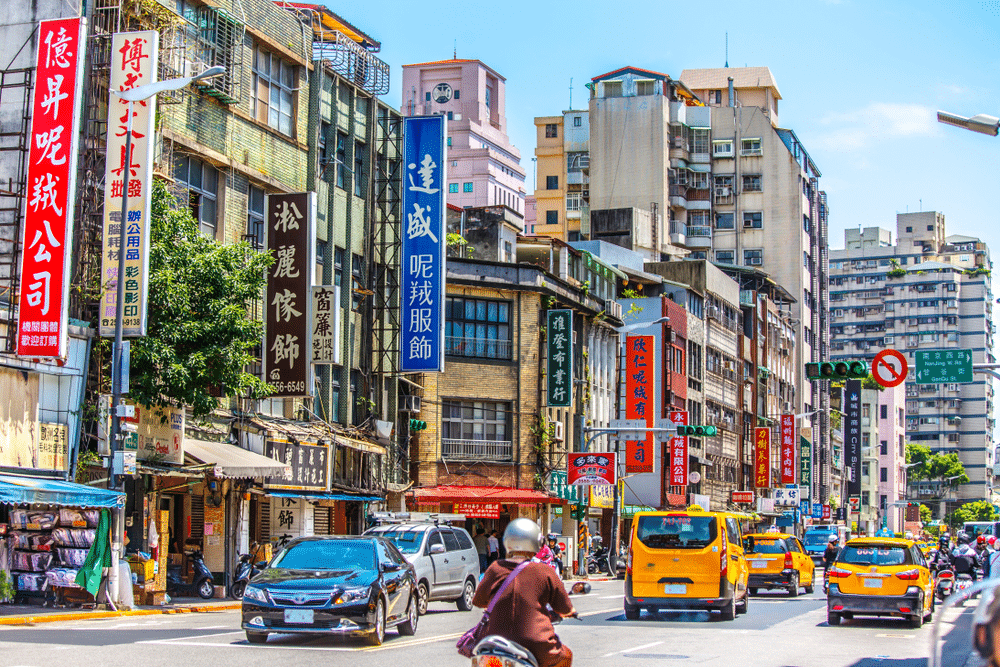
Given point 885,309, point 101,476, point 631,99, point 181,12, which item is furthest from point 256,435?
point 885,309

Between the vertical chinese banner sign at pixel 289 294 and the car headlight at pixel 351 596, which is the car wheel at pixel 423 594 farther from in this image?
the vertical chinese banner sign at pixel 289 294

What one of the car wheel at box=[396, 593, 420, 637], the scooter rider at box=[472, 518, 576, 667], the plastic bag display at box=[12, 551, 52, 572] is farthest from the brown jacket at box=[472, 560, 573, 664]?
the plastic bag display at box=[12, 551, 52, 572]

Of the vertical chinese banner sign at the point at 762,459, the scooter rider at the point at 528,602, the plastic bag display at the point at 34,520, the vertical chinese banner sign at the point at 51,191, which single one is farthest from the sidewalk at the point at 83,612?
the vertical chinese banner sign at the point at 762,459

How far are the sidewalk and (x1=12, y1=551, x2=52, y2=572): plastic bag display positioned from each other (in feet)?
2.70

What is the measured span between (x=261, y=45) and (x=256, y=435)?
11183 mm

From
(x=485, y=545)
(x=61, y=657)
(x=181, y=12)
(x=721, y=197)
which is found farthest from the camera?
(x=721, y=197)

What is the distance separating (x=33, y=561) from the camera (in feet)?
83.5

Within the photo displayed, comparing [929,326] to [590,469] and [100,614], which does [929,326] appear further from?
[100,614]

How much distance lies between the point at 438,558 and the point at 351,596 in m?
8.12

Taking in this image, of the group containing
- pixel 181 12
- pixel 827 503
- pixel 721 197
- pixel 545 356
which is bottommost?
pixel 827 503

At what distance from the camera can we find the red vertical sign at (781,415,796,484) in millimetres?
91062

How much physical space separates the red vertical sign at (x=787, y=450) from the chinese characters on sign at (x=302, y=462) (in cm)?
5886

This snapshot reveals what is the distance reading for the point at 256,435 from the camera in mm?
34531

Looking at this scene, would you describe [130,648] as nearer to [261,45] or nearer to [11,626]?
[11,626]
